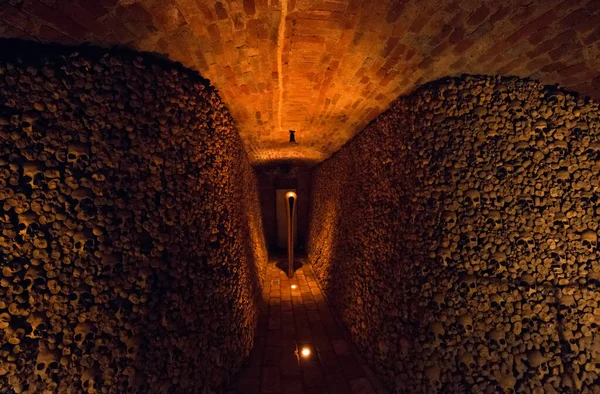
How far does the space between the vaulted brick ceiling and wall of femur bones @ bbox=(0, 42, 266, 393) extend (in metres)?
0.28

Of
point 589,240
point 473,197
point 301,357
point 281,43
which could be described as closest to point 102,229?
point 281,43

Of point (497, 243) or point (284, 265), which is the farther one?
point (284, 265)

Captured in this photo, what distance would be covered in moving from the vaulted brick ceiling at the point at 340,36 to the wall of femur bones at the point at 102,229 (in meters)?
0.28

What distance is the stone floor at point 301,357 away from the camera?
2934 millimetres

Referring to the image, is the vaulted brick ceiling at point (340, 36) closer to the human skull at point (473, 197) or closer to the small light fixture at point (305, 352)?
the human skull at point (473, 197)

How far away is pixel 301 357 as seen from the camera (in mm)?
3461

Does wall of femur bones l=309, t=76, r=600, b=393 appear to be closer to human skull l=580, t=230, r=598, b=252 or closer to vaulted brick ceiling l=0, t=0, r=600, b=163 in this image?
human skull l=580, t=230, r=598, b=252

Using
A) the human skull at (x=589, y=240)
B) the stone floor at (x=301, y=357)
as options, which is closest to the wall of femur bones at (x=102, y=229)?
the stone floor at (x=301, y=357)

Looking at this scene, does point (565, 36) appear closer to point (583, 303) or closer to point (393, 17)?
point (393, 17)

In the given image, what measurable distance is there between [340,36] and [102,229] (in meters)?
2.48

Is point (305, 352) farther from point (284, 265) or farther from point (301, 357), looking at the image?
point (284, 265)

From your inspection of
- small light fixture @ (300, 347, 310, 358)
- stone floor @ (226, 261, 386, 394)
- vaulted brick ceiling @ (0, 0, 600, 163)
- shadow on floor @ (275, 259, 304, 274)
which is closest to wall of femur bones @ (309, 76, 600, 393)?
vaulted brick ceiling @ (0, 0, 600, 163)

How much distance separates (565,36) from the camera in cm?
187

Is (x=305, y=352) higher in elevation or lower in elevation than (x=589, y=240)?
lower
